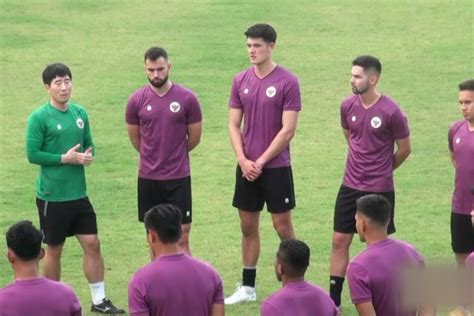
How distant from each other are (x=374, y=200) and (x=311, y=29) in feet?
52.4

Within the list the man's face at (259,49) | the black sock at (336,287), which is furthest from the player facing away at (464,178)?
the man's face at (259,49)

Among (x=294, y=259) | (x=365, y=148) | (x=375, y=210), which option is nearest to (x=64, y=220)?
(x=365, y=148)

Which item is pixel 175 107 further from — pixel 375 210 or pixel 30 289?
pixel 30 289

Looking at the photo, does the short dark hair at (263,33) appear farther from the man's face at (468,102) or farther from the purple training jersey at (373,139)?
the man's face at (468,102)

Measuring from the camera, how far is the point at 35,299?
17.9ft

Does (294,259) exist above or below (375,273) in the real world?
above

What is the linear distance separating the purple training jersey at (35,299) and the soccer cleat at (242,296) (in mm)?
3974

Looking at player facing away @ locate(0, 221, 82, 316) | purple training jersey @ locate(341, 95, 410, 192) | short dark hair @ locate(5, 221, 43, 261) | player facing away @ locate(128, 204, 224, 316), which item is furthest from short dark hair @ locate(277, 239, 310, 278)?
purple training jersey @ locate(341, 95, 410, 192)

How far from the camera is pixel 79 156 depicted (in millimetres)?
8969

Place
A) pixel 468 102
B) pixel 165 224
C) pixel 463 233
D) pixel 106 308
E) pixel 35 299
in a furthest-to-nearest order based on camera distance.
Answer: pixel 106 308, pixel 463 233, pixel 468 102, pixel 165 224, pixel 35 299

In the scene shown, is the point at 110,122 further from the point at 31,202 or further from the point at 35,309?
the point at 35,309

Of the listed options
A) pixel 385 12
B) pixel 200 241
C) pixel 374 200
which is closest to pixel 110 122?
pixel 200 241

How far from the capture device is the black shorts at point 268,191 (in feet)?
30.9

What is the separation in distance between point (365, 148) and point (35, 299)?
425 cm
